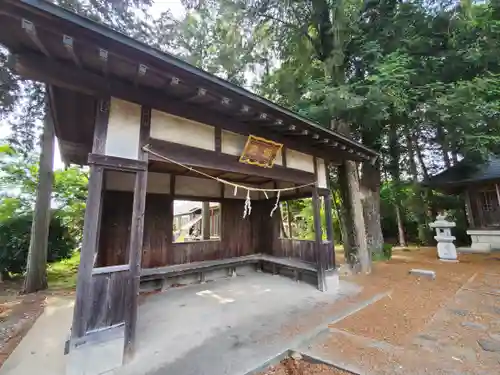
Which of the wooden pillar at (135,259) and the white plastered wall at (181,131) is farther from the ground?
the white plastered wall at (181,131)

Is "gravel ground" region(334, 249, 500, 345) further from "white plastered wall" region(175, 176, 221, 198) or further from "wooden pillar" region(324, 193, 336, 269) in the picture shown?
"white plastered wall" region(175, 176, 221, 198)

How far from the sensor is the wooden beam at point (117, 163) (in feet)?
8.98

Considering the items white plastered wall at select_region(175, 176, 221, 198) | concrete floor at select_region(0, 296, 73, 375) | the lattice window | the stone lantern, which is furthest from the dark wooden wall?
the lattice window

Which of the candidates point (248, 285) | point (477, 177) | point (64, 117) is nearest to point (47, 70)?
point (64, 117)

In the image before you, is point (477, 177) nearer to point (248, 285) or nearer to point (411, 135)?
point (411, 135)

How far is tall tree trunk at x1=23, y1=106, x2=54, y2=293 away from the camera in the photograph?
19.9 ft

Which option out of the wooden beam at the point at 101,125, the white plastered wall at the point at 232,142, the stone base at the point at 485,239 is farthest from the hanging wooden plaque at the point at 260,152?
the stone base at the point at 485,239

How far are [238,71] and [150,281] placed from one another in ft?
25.6

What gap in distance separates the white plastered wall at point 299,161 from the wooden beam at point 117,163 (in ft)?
9.85

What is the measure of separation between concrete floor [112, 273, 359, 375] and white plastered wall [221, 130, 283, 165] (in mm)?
2672

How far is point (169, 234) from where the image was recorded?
19.9ft

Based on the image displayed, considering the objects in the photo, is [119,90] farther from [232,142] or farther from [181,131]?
[232,142]

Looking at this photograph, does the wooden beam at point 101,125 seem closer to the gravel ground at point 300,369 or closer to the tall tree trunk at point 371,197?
the gravel ground at point 300,369

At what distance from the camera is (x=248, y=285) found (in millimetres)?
6020
